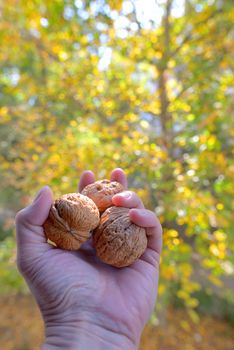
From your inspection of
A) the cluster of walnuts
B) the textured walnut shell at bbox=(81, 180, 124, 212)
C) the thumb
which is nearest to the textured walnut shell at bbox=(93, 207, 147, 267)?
the cluster of walnuts

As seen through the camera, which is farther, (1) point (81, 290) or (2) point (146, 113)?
(2) point (146, 113)

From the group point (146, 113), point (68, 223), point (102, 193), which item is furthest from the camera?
point (146, 113)

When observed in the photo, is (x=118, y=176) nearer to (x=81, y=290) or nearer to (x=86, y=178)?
(x=86, y=178)

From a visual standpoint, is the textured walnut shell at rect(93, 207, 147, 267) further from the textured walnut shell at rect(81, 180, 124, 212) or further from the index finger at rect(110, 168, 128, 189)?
the index finger at rect(110, 168, 128, 189)

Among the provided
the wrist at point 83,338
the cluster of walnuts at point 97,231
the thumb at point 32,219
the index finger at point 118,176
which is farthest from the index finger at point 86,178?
the wrist at point 83,338

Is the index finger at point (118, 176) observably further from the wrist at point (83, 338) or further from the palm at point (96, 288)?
the wrist at point (83, 338)

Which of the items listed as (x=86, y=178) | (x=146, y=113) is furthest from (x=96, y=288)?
(x=146, y=113)
